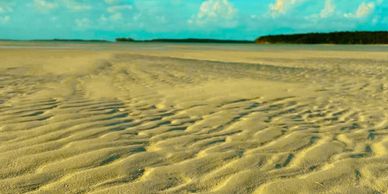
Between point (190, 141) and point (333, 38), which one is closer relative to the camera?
point (190, 141)

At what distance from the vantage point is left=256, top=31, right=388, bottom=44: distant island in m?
66.2

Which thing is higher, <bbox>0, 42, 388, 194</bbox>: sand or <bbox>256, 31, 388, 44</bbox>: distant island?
<bbox>0, 42, 388, 194</bbox>: sand

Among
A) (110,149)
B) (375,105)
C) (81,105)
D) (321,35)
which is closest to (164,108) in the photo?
(81,105)

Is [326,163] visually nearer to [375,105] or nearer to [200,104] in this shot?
[200,104]

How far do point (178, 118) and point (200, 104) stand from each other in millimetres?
1002

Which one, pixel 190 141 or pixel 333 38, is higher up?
pixel 190 141

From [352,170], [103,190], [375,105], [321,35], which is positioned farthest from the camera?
[321,35]

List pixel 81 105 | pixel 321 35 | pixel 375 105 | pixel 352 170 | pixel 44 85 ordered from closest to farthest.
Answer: pixel 352 170
pixel 81 105
pixel 375 105
pixel 44 85
pixel 321 35

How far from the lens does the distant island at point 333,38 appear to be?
66188 mm

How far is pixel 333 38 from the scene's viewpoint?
243 ft

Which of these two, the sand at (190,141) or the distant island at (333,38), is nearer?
the sand at (190,141)

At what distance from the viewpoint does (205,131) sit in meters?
4.29

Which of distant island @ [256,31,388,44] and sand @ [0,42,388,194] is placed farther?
distant island @ [256,31,388,44]

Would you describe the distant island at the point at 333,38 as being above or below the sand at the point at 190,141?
below
